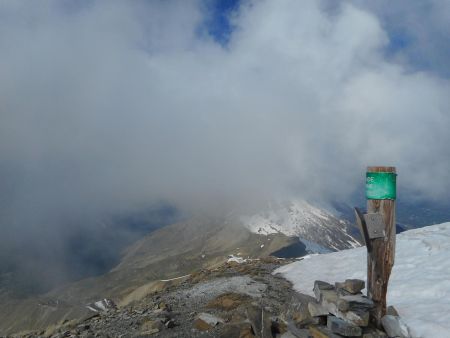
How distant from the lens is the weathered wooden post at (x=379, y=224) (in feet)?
37.9

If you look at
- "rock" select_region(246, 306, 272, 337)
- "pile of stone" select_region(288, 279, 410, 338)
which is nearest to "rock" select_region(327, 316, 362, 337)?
"pile of stone" select_region(288, 279, 410, 338)

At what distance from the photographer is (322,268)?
22484 millimetres

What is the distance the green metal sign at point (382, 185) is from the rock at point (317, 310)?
3275 millimetres

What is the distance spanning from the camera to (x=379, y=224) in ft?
38.2

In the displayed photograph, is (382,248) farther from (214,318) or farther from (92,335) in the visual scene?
(92,335)

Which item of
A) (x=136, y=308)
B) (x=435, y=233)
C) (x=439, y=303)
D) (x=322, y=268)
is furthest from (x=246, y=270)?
(x=439, y=303)

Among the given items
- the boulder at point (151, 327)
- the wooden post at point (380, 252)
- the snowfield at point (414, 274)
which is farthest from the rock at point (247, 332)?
the snowfield at point (414, 274)

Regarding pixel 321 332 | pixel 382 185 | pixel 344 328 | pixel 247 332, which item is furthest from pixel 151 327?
pixel 382 185

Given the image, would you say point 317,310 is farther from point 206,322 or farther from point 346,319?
point 206,322

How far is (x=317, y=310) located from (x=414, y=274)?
6958 mm

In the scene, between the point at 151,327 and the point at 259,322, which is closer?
the point at 259,322

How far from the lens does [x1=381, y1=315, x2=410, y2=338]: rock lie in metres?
11.8

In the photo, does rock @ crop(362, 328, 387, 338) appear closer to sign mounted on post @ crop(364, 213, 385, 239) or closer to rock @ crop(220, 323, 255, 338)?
sign mounted on post @ crop(364, 213, 385, 239)

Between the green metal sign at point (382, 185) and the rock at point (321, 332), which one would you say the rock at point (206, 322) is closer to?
the rock at point (321, 332)
